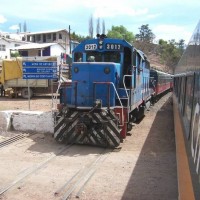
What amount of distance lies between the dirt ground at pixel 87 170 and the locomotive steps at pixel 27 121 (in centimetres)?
39

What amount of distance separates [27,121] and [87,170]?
4.57 m

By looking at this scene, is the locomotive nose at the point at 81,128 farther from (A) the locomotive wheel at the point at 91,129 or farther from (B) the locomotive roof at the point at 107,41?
(B) the locomotive roof at the point at 107,41

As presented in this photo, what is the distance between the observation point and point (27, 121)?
11.6m

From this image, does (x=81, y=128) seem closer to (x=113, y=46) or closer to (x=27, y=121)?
(x=27, y=121)

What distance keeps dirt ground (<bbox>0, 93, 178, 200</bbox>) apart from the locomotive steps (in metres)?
0.39

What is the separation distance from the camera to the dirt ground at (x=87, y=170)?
616 centimetres

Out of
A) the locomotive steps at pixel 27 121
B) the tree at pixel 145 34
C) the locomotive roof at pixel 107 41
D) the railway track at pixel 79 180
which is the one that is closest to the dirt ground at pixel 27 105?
the locomotive steps at pixel 27 121

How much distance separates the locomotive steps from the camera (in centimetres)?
1134

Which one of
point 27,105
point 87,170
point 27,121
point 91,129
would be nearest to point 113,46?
point 91,129

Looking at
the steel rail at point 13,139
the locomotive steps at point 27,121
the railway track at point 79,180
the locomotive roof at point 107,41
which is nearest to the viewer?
the railway track at point 79,180

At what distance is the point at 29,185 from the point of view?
254 inches

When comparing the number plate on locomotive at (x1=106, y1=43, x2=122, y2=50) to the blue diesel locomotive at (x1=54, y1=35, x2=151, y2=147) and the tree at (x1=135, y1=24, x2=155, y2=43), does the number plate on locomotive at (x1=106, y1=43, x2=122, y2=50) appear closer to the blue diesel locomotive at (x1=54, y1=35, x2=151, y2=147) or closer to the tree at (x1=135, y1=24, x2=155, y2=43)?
the blue diesel locomotive at (x1=54, y1=35, x2=151, y2=147)

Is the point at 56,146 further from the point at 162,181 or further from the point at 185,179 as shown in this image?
the point at 185,179

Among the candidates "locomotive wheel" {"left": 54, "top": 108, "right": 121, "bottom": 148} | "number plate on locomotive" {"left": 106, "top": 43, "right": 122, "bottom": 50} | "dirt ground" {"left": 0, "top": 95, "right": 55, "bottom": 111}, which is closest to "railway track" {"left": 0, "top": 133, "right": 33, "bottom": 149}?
"locomotive wheel" {"left": 54, "top": 108, "right": 121, "bottom": 148}
